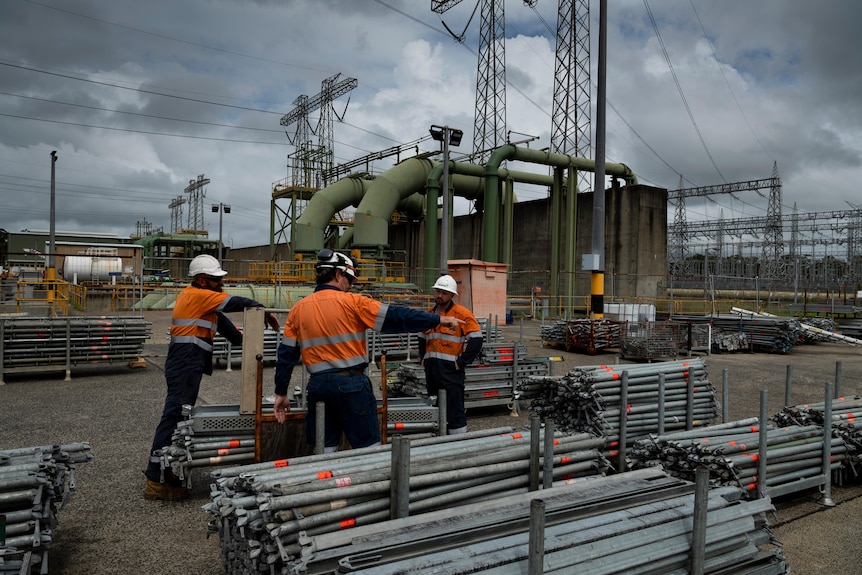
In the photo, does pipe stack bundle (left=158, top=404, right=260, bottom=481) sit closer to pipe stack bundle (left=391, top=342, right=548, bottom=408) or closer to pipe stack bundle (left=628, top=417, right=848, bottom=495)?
pipe stack bundle (left=628, top=417, right=848, bottom=495)

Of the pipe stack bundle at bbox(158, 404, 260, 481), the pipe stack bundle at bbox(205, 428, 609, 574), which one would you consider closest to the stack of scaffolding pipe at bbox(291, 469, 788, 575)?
the pipe stack bundle at bbox(205, 428, 609, 574)

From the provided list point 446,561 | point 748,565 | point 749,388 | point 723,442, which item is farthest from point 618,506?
point 749,388

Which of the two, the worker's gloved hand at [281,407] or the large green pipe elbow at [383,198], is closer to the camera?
the worker's gloved hand at [281,407]

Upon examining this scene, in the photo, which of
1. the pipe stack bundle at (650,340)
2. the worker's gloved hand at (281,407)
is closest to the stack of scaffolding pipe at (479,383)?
the worker's gloved hand at (281,407)

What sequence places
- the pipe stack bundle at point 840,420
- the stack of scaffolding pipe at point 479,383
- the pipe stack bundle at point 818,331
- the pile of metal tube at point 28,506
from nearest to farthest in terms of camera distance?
the pile of metal tube at point 28,506
the pipe stack bundle at point 840,420
the stack of scaffolding pipe at point 479,383
the pipe stack bundle at point 818,331

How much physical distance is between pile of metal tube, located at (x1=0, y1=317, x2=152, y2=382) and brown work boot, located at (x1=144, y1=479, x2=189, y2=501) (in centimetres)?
670

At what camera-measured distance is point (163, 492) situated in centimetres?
475

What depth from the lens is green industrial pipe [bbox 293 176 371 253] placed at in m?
27.1

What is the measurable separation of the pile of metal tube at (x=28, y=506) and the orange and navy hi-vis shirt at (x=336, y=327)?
1.64 m

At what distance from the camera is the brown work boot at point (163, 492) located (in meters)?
4.73

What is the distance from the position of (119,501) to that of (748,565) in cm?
463

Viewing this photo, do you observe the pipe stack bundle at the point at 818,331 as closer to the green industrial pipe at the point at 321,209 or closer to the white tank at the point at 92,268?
the green industrial pipe at the point at 321,209

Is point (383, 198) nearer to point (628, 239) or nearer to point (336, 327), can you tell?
point (628, 239)

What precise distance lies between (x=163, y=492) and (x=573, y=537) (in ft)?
11.8
